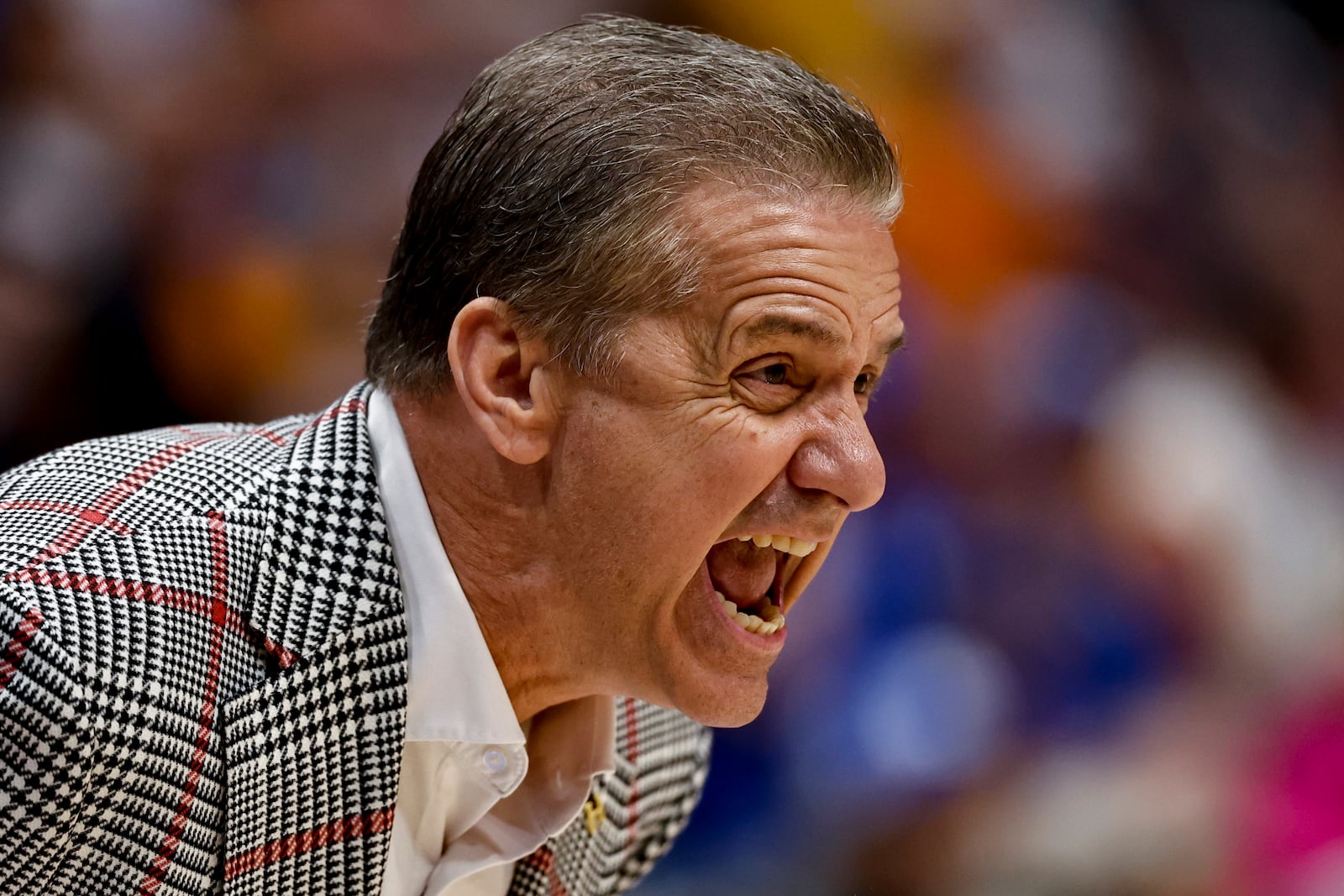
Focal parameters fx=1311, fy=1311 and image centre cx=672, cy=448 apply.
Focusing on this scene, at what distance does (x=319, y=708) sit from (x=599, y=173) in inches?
22.7

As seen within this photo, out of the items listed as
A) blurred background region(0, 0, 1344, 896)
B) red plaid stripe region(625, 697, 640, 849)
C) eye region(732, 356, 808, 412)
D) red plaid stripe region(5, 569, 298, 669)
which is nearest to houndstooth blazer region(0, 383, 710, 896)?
red plaid stripe region(5, 569, 298, 669)

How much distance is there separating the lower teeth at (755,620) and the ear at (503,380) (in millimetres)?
256

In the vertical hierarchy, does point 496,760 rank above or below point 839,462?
below

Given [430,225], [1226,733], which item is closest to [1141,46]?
[1226,733]

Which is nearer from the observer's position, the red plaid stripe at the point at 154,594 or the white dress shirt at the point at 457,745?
the red plaid stripe at the point at 154,594

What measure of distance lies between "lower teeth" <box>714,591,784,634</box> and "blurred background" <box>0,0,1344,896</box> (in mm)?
1079

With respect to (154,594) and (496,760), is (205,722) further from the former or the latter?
(496,760)

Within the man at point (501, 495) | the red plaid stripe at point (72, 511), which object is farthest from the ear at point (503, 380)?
the red plaid stripe at point (72, 511)

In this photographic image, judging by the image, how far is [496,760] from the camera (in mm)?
1389

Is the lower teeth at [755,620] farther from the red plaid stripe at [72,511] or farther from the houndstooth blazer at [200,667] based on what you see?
the red plaid stripe at [72,511]

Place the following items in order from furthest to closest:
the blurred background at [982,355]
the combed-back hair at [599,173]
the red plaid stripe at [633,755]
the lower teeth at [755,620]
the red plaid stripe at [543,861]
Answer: the blurred background at [982,355] < the red plaid stripe at [633,755] < the red plaid stripe at [543,861] < the lower teeth at [755,620] < the combed-back hair at [599,173]

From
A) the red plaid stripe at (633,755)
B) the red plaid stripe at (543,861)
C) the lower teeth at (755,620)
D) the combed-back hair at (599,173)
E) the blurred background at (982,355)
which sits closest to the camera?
the combed-back hair at (599,173)

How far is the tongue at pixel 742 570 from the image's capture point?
56.2 inches

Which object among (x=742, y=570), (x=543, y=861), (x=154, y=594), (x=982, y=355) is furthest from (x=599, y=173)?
(x=982, y=355)
